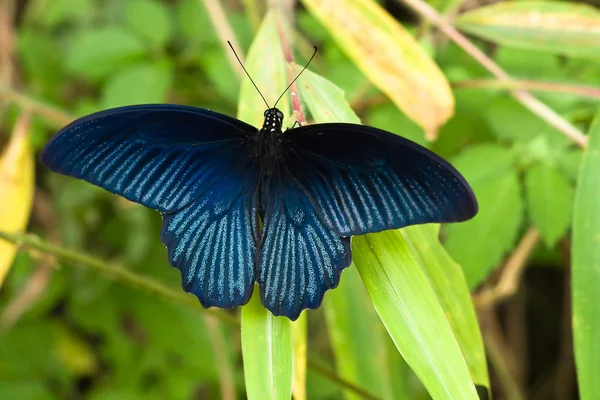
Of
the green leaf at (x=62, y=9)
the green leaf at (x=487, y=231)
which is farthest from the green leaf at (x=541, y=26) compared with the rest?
the green leaf at (x=62, y=9)

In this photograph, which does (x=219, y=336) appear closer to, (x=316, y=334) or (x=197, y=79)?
(x=316, y=334)

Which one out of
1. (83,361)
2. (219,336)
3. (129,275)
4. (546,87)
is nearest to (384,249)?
(129,275)

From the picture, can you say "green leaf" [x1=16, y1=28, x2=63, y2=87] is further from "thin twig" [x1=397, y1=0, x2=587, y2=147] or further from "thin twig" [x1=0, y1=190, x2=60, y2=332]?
"thin twig" [x1=397, y1=0, x2=587, y2=147]

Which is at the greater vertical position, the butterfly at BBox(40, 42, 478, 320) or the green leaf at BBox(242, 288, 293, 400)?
the butterfly at BBox(40, 42, 478, 320)

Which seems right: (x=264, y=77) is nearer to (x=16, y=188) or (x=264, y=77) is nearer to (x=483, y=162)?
(x=483, y=162)

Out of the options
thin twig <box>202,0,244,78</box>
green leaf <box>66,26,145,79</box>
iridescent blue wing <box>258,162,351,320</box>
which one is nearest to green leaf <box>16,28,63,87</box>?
green leaf <box>66,26,145,79</box>

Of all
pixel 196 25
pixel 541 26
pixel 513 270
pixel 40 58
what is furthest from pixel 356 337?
pixel 40 58

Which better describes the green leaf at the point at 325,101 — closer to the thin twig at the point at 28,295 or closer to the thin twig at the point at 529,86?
the thin twig at the point at 529,86
